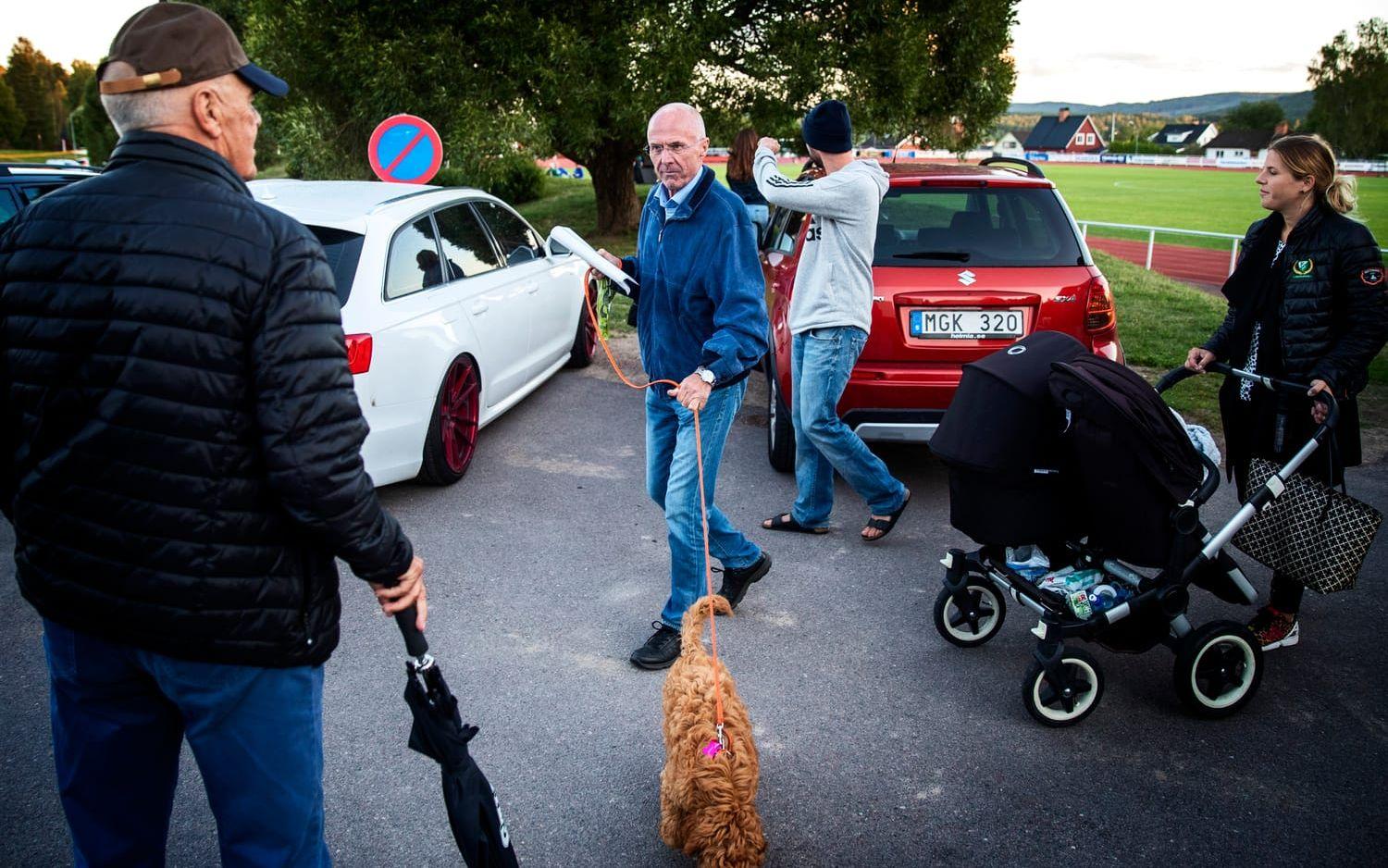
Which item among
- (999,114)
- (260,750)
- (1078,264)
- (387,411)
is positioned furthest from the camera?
(999,114)

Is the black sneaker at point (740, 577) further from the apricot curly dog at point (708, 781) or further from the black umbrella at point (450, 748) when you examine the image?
the black umbrella at point (450, 748)

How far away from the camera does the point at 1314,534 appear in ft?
11.6

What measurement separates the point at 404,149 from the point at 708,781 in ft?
23.9

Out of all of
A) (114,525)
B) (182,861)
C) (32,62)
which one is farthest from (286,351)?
(32,62)

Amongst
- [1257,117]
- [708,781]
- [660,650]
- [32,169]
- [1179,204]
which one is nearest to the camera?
[708,781]

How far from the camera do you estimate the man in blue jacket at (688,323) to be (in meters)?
3.43

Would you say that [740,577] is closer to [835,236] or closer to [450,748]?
[835,236]

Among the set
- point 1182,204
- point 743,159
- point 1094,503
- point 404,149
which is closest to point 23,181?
point 404,149

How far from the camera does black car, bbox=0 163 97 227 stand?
8344 millimetres

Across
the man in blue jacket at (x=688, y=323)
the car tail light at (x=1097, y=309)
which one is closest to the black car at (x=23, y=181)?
the man in blue jacket at (x=688, y=323)

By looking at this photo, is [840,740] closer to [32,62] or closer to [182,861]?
[182,861]

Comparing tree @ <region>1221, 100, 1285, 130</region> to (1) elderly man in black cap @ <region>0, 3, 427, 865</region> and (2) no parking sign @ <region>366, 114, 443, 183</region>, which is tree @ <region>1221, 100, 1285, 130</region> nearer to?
(2) no parking sign @ <region>366, 114, 443, 183</region>

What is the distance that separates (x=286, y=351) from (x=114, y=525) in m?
0.44

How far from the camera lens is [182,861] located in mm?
2682
